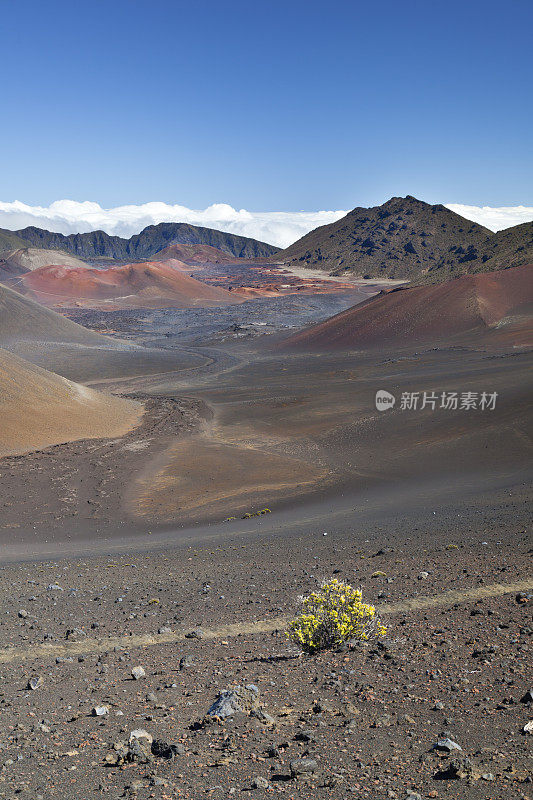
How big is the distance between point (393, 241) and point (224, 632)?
163879mm

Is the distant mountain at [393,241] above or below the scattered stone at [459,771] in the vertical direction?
above

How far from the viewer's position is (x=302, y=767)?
15.8 feet

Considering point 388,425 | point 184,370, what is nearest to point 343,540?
point 388,425

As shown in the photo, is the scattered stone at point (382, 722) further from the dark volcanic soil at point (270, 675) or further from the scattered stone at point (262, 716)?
the scattered stone at point (262, 716)

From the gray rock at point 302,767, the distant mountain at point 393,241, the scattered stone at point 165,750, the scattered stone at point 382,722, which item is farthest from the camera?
the distant mountain at point 393,241

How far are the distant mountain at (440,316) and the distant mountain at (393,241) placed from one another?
70.4 meters

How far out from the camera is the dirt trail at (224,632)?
26.5 feet

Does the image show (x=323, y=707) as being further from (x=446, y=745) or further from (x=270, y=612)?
(x=270, y=612)

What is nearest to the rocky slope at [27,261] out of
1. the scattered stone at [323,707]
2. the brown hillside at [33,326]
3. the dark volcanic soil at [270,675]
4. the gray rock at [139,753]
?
the brown hillside at [33,326]

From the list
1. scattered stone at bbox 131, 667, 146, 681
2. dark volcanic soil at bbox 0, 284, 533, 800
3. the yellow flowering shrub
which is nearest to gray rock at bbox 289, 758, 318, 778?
dark volcanic soil at bbox 0, 284, 533, 800

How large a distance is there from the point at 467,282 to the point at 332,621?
53.8m

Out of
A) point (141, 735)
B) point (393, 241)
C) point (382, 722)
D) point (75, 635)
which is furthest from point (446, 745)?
point (393, 241)

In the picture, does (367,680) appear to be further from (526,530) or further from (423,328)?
(423,328)

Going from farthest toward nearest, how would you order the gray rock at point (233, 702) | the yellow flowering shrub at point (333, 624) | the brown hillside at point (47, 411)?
the brown hillside at point (47, 411) < the yellow flowering shrub at point (333, 624) < the gray rock at point (233, 702)
